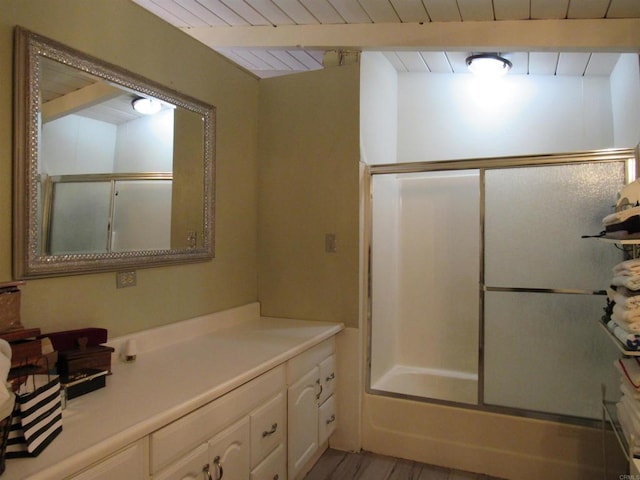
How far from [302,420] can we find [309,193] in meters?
1.31

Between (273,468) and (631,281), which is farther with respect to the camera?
(273,468)

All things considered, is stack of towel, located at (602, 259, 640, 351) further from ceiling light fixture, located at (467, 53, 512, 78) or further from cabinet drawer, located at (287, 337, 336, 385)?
ceiling light fixture, located at (467, 53, 512, 78)

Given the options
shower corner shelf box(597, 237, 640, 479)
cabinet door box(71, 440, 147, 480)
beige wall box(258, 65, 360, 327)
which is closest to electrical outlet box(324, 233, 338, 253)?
beige wall box(258, 65, 360, 327)

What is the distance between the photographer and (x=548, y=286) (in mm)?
2381

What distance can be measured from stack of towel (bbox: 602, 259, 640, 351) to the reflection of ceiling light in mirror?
81.1 inches

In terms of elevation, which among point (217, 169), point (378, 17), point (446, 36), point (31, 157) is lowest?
point (31, 157)

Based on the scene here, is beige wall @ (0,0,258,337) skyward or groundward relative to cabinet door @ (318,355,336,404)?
skyward

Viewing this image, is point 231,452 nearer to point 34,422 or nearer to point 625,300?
point 34,422

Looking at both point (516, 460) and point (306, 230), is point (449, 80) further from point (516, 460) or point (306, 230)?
point (516, 460)

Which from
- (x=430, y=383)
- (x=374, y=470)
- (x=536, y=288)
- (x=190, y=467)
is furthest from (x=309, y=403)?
(x=536, y=288)

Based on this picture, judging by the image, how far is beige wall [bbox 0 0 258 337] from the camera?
146 centimetres

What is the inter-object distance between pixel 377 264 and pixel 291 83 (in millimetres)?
1296

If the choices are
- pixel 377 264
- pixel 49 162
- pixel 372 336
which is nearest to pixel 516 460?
pixel 372 336

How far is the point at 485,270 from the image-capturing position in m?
2.48
